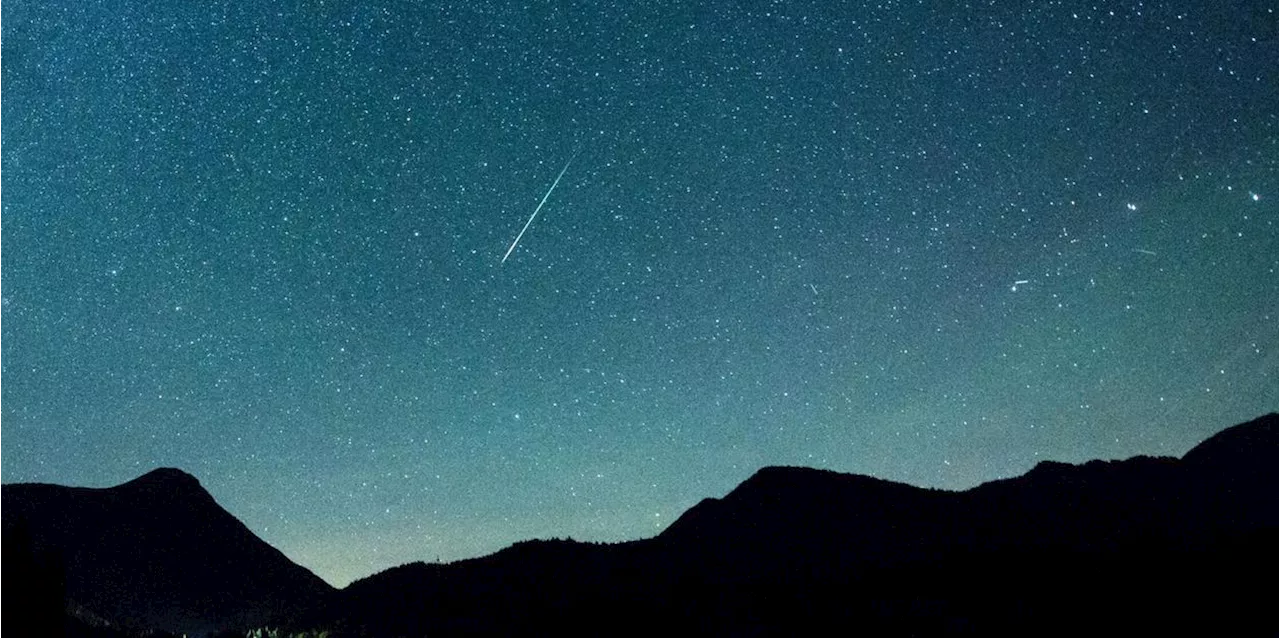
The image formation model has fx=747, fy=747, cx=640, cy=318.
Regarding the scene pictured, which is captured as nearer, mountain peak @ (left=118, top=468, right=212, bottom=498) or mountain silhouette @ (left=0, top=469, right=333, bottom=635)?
mountain silhouette @ (left=0, top=469, right=333, bottom=635)

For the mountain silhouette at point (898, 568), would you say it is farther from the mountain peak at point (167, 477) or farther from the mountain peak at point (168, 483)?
the mountain peak at point (167, 477)

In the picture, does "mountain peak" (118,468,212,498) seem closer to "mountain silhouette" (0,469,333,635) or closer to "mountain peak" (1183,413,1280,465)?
"mountain silhouette" (0,469,333,635)

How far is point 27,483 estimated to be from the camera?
48531 millimetres

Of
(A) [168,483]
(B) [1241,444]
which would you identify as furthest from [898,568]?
(A) [168,483]

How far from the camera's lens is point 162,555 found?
4747cm

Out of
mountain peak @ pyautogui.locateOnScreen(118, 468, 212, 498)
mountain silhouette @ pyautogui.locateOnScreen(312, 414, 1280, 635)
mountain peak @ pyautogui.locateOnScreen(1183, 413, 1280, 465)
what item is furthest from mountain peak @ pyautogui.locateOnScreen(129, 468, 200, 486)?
mountain peak @ pyautogui.locateOnScreen(1183, 413, 1280, 465)

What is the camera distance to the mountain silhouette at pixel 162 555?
42688mm

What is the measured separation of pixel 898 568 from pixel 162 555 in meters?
44.4

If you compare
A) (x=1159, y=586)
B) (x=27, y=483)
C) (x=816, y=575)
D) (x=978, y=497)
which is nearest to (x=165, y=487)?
(x=27, y=483)

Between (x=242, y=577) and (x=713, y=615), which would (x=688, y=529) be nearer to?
(x=713, y=615)

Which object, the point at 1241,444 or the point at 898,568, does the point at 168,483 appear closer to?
the point at 898,568

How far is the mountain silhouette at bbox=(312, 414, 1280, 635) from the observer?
21.3 meters

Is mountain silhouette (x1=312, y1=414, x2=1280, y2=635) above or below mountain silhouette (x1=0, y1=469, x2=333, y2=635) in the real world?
below

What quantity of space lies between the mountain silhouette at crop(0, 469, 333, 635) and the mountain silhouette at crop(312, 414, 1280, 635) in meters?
16.5
